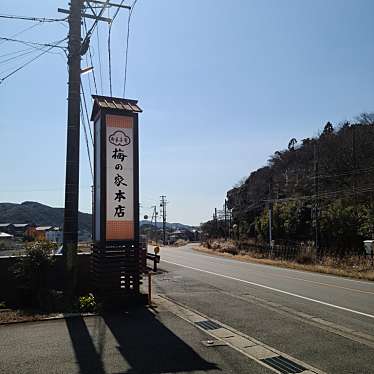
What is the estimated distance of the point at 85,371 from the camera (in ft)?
20.1

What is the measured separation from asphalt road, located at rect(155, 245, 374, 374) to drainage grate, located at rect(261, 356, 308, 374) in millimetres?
274

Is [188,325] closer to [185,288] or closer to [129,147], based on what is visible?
[129,147]

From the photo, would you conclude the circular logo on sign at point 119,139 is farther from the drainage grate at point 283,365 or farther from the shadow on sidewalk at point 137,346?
the drainage grate at point 283,365

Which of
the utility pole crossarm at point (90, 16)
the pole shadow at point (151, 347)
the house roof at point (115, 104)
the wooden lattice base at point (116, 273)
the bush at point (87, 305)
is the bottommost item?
the pole shadow at point (151, 347)

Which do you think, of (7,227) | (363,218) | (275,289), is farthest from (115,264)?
(7,227)

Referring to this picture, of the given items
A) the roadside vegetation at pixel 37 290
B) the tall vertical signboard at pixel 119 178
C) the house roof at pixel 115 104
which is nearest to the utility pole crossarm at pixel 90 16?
the house roof at pixel 115 104

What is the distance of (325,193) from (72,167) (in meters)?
43.8

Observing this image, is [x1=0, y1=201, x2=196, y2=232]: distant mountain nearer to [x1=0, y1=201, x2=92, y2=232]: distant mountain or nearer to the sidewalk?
[x1=0, y1=201, x2=92, y2=232]: distant mountain

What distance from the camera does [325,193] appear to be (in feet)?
169

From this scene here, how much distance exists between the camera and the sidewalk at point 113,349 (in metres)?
6.30

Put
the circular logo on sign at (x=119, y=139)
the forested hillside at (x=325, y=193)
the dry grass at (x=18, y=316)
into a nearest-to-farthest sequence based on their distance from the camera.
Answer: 1. the dry grass at (x=18, y=316)
2. the circular logo on sign at (x=119, y=139)
3. the forested hillside at (x=325, y=193)

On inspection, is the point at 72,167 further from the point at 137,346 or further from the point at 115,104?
the point at 137,346

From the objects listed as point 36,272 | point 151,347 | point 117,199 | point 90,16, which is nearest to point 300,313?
point 151,347

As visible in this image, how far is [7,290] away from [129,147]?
15.0ft
